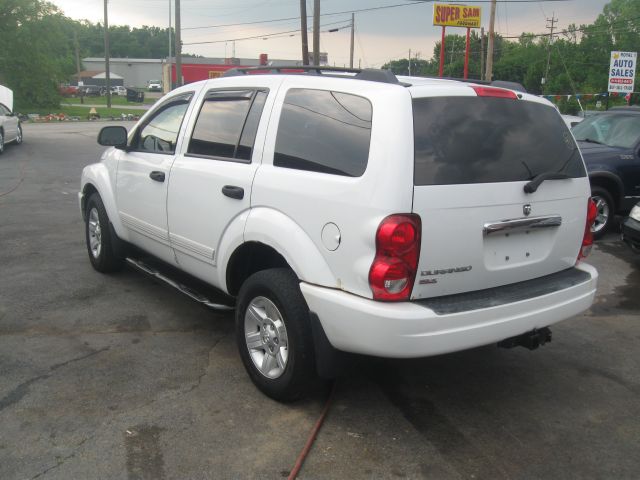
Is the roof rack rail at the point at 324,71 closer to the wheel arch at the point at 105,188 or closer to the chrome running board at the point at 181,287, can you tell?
the chrome running board at the point at 181,287

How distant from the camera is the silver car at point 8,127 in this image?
17.5 m

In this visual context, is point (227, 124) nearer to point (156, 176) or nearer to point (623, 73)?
point (156, 176)

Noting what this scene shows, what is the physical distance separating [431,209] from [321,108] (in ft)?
3.09

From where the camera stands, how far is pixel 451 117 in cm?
331

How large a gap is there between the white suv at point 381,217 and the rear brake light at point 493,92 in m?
0.02

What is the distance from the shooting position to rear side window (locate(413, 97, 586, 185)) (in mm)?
3172

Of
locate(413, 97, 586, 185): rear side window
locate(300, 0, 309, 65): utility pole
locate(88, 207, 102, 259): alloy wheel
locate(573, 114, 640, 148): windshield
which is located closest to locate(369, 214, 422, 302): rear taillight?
locate(413, 97, 586, 185): rear side window

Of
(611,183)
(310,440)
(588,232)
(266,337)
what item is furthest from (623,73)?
(310,440)

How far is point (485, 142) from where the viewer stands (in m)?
3.38

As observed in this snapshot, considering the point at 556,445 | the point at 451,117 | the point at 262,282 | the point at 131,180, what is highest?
the point at 451,117

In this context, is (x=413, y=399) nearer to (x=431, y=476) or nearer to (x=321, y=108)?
(x=431, y=476)

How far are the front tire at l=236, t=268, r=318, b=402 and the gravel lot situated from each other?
0.16m

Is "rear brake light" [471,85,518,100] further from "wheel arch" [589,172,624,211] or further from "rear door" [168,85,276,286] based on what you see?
"wheel arch" [589,172,624,211]

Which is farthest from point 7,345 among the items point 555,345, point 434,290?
point 555,345
